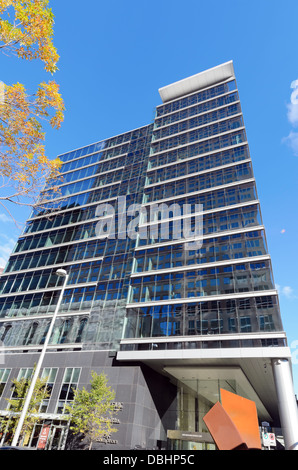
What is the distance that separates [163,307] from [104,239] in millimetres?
14315

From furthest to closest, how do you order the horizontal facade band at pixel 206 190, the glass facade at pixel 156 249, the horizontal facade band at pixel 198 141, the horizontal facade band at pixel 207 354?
the horizontal facade band at pixel 198 141 → the horizontal facade band at pixel 206 190 → the glass facade at pixel 156 249 → the horizontal facade band at pixel 207 354

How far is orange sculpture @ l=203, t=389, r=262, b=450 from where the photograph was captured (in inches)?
370

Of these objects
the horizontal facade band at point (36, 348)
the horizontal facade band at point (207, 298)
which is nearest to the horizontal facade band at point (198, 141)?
the horizontal facade band at point (207, 298)

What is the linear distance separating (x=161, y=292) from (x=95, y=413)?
1217 centimetres

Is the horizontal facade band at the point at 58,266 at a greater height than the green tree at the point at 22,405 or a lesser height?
greater

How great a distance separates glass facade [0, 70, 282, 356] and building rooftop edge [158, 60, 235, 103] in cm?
274

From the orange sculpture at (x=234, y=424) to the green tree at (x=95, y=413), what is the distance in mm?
12913

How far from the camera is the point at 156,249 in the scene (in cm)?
3147

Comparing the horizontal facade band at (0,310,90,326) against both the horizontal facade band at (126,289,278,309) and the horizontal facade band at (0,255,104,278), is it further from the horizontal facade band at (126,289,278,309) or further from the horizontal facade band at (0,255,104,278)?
the horizontal facade band at (0,255,104,278)

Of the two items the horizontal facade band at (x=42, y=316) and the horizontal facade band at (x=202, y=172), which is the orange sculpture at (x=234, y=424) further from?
the horizontal facade band at (x=202, y=172)

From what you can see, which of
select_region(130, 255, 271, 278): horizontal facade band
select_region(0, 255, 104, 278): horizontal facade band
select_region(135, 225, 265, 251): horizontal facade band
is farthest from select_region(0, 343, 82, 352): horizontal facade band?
select_region(135, 225, 265, 251): horizontal facade band

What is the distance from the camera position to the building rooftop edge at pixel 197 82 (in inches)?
1881
